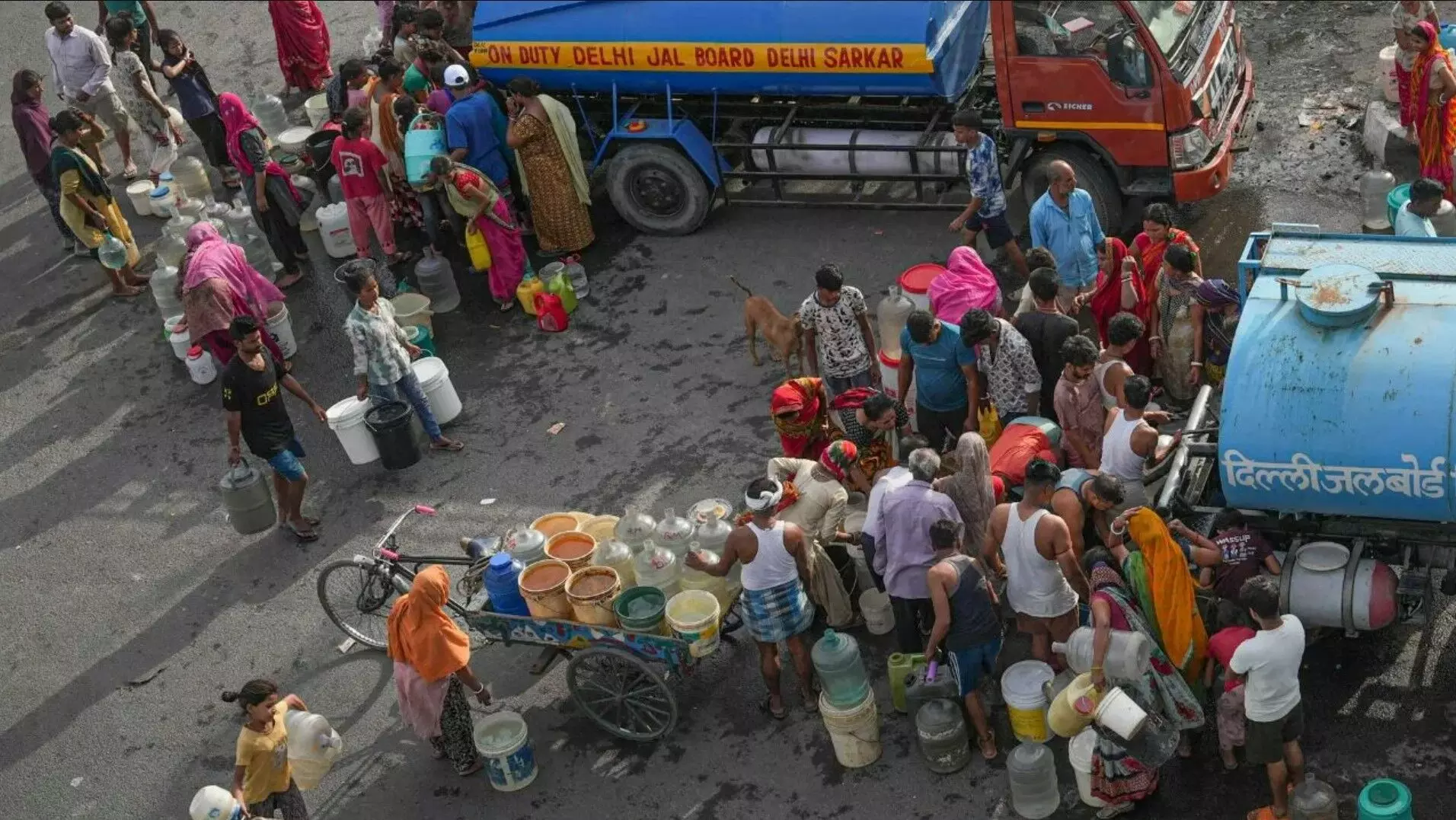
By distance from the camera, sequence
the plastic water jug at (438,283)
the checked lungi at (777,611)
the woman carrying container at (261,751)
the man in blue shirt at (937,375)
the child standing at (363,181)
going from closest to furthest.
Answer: the woman carrying container at (261,751) → the checked lungi at (777,611) → the man in blue shirt at (937,375) → the child standing at (363,181) → the plastic water jug at (438,283)

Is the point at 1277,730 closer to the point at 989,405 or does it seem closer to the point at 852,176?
the point at 989,405

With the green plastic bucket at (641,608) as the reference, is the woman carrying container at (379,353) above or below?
above

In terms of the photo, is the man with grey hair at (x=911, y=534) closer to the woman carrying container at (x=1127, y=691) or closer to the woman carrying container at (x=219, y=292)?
the woman carrying container at (x=1127, y=691)

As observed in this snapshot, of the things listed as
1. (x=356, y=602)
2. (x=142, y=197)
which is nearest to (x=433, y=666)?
(x=356, y=602)

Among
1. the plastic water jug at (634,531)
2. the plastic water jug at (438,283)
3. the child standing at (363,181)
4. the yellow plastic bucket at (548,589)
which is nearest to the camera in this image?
the yellow plastic bucket at (548,589)

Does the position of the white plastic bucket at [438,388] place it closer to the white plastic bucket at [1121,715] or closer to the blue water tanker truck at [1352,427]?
the blue water tanker truck at [1352,427]

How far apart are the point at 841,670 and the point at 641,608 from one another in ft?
→ 3.78

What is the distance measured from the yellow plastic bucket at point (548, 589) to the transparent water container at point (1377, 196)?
6431 mm

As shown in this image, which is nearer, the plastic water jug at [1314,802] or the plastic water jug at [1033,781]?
the plastic water jug at [1314,802]

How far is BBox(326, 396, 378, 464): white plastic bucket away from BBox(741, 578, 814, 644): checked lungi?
3.79m

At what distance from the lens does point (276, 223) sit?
41.8ft

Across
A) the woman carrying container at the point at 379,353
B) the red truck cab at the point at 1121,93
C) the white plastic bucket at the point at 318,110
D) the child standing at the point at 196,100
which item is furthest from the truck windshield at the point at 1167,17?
the child standing at the point at 196,100

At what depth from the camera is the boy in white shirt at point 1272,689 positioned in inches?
254

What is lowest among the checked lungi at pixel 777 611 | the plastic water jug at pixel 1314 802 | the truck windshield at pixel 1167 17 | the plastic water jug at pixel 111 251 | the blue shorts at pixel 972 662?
the plastic water jug at pixel 1314 802
